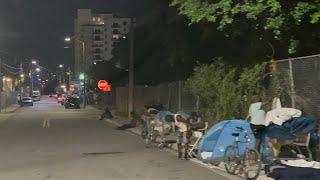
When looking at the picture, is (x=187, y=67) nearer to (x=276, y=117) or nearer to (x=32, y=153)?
(x=32, y=153)

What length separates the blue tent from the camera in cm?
1595

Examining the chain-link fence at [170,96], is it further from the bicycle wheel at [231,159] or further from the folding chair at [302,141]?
the folding chair at [302,141]

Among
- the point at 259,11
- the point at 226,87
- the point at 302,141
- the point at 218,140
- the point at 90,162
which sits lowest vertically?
the point at 90,162

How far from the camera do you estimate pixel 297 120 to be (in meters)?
14.2

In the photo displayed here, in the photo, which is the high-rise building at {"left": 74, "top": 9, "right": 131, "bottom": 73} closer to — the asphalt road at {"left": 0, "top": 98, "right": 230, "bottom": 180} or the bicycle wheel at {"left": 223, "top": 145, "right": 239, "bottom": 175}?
the asphalt road at {"left": 0, "top": 98, "right": 230, "bottom": 180}

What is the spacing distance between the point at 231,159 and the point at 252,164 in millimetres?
1112

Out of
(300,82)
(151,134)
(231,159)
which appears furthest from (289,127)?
(151,134)

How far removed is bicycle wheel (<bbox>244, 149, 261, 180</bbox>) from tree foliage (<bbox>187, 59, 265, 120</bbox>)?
6.20 metres

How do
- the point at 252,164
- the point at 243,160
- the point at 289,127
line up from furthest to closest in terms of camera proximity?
the point at 289,127, the point at 243,160, the point at 252,164

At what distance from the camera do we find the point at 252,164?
513 inches

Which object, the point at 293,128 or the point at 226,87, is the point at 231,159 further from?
the point at 226,87

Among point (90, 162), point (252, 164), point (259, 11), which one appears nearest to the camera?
point (252, 164)

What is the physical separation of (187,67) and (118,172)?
20.6m

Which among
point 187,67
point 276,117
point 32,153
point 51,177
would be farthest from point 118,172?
point 187,67
